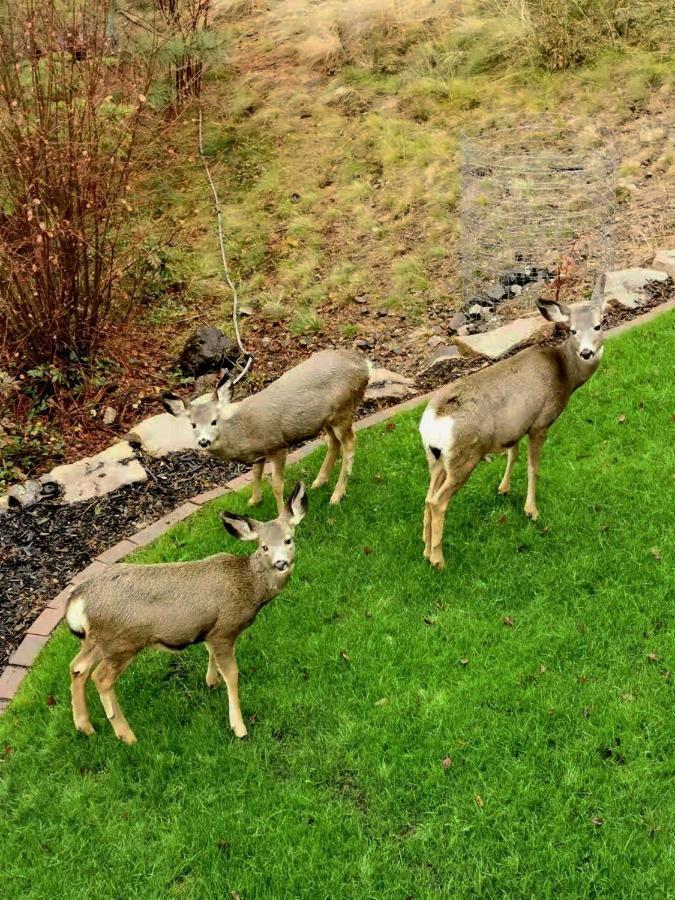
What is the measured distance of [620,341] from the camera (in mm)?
8000

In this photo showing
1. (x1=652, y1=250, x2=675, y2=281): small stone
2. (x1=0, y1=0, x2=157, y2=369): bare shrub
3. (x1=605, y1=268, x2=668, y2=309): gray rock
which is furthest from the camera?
(x1=652, y1=250, x2=675, y2=281): small stone

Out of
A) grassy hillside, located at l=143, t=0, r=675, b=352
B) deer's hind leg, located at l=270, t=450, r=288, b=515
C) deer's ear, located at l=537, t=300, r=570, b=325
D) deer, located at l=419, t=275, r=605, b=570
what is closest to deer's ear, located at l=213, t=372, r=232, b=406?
deer's hind leg, located at l=270, t=450, r=288, b=515

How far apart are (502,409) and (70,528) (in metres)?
3.21

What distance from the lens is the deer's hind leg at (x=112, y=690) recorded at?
475 centimetres

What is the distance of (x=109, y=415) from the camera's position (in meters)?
8.38

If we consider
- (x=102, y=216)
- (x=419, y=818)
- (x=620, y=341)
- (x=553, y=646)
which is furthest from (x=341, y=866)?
(x=102, y=216)

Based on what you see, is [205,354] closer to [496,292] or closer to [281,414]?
[281,414]

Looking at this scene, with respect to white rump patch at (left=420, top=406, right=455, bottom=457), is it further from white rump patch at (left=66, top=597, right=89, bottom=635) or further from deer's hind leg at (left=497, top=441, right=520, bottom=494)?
white rump patch at (left=66, top=597, right=89, bottom=635)

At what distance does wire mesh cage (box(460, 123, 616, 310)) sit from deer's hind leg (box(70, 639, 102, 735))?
5669 millimetres

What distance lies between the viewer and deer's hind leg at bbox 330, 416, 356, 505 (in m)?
6.69

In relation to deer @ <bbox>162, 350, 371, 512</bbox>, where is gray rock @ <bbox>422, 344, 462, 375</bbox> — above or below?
below

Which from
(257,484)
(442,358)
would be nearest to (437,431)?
(257,484)

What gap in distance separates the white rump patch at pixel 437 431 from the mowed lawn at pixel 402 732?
87cm

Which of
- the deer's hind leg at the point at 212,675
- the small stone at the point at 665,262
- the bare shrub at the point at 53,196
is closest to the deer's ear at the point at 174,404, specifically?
the deer's hind leg at the point at 212,675
